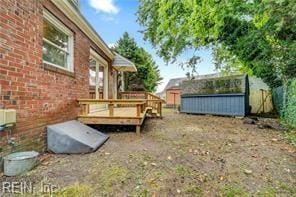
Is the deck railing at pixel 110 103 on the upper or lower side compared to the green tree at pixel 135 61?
lower

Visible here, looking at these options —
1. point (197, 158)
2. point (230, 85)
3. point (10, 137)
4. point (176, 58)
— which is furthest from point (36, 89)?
point (176, 58)

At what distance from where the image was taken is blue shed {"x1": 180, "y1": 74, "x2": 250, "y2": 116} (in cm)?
1236

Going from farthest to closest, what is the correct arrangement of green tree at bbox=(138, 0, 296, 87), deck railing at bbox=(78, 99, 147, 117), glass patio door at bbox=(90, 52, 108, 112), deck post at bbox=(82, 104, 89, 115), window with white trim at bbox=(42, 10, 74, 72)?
glass patio door at bbox=(90, 52, 108, 112) < deck post at bbox=(82, 104, 89, 115) < deck railing at bbox=(78, 99, 147, 117) < green tree at bbox=(138, 0, 296, 87) < window with white trim at bbox=(42, 10, 74, 72)

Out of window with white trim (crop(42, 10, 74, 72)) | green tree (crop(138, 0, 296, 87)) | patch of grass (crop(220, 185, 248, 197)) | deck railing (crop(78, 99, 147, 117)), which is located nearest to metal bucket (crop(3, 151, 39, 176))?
window with white trim (crop(42, 10, 74, 72))

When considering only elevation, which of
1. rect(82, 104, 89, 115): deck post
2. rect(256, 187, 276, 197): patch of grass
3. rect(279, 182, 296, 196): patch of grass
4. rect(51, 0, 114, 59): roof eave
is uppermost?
rect(51, 0, 114, 59): roof eave

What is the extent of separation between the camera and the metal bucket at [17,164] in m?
3.61

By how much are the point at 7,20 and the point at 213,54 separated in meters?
13.2

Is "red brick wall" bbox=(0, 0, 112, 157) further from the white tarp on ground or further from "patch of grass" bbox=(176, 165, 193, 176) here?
"patch of grass" bbox=(176, 165, 193, 176)

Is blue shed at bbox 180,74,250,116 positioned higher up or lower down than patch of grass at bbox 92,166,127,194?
higher up

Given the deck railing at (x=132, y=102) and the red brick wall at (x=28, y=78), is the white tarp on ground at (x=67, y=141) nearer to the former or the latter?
the red brick wall at (x=28, y=78)

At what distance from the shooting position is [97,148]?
203 inches

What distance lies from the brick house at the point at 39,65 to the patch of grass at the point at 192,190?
9.04 ft

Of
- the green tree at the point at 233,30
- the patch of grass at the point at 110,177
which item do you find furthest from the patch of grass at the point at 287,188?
the green tree at the point at 233,30

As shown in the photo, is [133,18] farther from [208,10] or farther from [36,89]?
[36,89]
